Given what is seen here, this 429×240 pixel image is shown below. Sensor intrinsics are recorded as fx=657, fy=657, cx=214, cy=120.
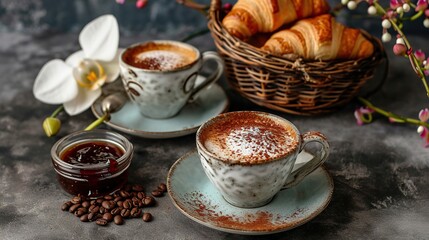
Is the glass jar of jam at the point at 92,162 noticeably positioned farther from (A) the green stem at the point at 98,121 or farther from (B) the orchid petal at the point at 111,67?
(B) the orchid petal at the point at 111,67

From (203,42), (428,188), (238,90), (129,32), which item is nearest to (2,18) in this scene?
(129,32)

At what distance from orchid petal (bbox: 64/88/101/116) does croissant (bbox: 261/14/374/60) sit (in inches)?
19.5

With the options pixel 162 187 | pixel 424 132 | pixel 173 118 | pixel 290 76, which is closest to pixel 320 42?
pixel 290 76

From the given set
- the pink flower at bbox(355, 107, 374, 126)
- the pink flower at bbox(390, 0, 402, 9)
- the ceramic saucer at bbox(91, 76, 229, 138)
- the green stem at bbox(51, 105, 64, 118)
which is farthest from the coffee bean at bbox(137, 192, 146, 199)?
the pink flower at bbox(390, 0, 402, 9)

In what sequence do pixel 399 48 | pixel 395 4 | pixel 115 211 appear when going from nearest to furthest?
pixel 115 211 → pixel 399 48 → pixel 395 4

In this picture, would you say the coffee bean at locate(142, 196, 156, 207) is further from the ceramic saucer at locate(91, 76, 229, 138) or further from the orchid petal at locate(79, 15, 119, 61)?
the orchid petal at locate(79, 15, 119, 61)

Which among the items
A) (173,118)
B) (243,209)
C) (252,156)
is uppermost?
(252,156)

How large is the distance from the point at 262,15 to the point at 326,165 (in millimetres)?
475

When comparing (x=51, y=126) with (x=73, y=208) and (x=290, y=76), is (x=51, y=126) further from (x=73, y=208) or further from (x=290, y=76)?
(x=290, y=76)

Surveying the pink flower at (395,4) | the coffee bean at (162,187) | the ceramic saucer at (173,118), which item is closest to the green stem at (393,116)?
the pink flower at (395,4)

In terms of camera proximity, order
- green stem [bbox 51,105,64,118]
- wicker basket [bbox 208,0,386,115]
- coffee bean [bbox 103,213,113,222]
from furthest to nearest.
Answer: green stem [bbox 51,105,64,118] < wicker basket [bbox 208,0,386,115] < coffee bean [bbox 103,213,113,222]

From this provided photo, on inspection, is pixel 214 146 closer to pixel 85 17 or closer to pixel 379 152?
pixel 379 152

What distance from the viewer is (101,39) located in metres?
1.91

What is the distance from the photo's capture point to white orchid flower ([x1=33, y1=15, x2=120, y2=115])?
1.85m
